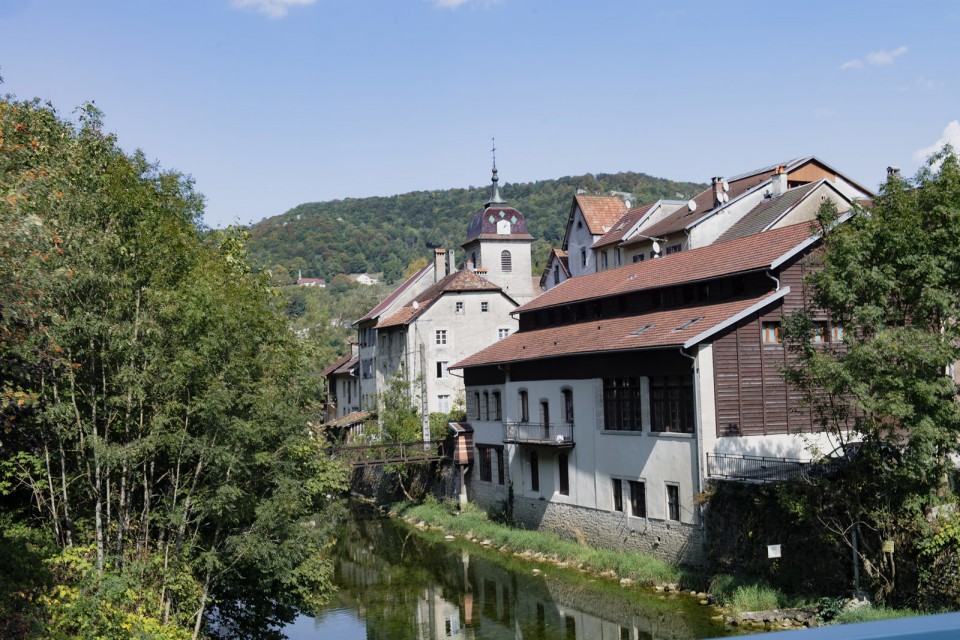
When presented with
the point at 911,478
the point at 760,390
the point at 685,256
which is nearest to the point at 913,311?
the point at 911,478

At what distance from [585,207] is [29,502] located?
38951 millimetres

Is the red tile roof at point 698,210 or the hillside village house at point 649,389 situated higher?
the red tile roof at point 698,210

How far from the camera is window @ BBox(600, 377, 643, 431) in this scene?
2539 cm

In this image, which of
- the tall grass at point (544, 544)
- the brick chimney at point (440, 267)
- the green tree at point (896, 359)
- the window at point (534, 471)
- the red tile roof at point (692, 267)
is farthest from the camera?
the brick chimney at point (440, 267)

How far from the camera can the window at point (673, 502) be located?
2331 cm

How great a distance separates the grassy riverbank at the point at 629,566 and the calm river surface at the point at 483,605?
1.82ft

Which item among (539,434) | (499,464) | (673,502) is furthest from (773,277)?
(499,464)

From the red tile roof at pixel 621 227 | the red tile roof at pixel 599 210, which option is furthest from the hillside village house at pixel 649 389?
the red tile roof at pixel 599 210

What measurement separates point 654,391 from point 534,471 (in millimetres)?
8355

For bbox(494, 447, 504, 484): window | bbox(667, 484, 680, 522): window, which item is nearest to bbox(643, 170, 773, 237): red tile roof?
bbox(494, 447, 504, 484): window

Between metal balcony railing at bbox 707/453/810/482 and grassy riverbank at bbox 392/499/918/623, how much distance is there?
241 cm

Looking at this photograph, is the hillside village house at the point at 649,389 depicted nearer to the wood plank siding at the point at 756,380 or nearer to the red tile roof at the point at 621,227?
the wood plank siding at the point at 756,380

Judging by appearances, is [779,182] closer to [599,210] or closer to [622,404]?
[599,210]

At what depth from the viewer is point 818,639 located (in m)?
2.20
